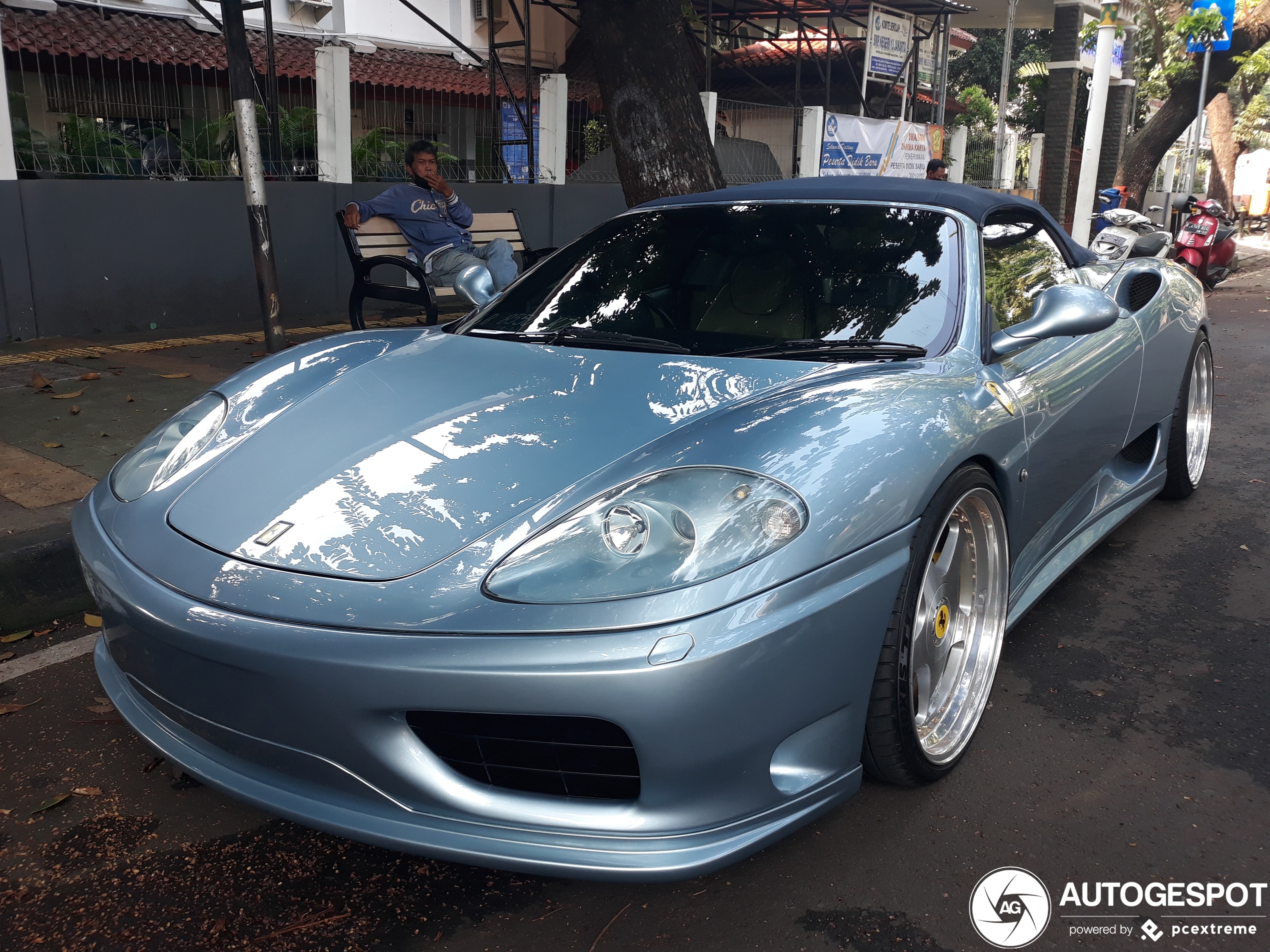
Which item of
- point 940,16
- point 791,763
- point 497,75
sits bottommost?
point 791,763

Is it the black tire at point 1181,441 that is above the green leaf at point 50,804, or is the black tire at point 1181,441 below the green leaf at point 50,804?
above

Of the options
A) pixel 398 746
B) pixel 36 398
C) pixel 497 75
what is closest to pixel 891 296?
pixel 398 746

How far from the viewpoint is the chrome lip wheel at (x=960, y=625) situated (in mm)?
2480

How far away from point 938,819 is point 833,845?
265 millimetres

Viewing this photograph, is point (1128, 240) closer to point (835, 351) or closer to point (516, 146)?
point (835, 351)

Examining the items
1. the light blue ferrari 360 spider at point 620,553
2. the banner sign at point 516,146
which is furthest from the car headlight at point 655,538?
the banner sign at point 516,146

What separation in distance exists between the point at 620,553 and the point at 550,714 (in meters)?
0.32

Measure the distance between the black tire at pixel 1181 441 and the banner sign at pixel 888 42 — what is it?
11.3 metres

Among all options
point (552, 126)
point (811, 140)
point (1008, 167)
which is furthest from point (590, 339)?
point (1008, 167)

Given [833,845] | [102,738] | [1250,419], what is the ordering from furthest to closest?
1. [1250,419]
2. [102,738]
3. [833,845]

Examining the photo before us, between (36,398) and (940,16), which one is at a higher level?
(940,16)

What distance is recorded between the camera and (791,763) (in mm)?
1976

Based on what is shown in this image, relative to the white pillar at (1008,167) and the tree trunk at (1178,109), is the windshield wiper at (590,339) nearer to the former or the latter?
the white pillar at (1008,167)

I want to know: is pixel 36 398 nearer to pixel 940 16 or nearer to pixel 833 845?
pixel 833 845
